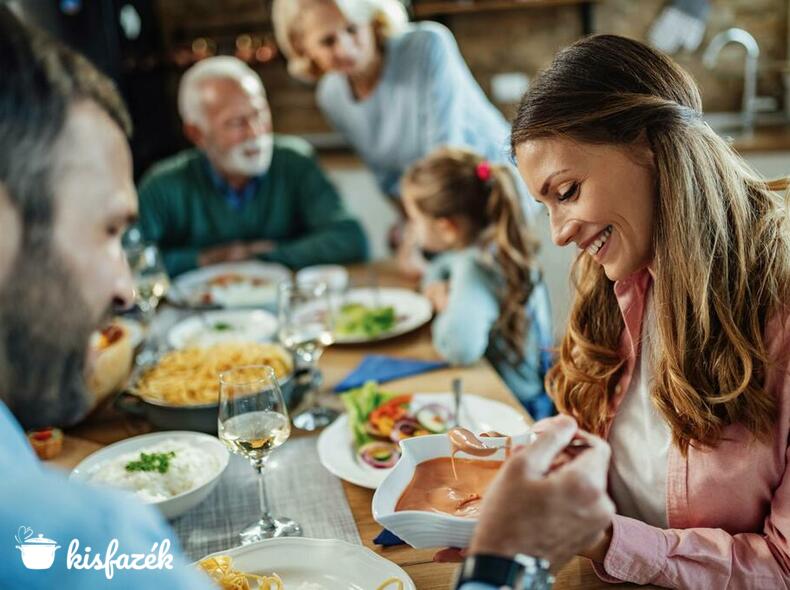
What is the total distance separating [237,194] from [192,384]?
67.9 inches

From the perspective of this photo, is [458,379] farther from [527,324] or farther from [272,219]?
[272,219]

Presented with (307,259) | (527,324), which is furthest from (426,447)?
(307,259)

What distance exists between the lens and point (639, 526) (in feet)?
3.81

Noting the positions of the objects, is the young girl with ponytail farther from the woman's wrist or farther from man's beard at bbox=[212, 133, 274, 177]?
the woman's wrist

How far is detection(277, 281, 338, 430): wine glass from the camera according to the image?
5.94ft

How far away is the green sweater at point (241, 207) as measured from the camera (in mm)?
3270

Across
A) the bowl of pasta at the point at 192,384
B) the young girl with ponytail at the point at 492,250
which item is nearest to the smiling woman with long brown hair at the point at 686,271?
the bowl of pasta at the point at 192,384

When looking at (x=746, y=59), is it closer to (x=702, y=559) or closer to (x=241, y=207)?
(x=241, y=207)

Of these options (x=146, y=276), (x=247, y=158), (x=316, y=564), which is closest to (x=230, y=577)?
(x=316, y=564)

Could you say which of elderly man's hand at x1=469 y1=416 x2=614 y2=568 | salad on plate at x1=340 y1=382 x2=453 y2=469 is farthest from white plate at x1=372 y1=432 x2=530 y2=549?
salad on plate at x1=340 y1=382 x2=453 y2=469

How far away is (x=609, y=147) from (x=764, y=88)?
3.85 metres

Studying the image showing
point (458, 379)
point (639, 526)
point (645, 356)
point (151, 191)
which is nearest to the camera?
point (639, 526)

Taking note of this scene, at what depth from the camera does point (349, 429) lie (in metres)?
1.66

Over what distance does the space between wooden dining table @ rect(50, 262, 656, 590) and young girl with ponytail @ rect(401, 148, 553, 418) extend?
0.21 m
